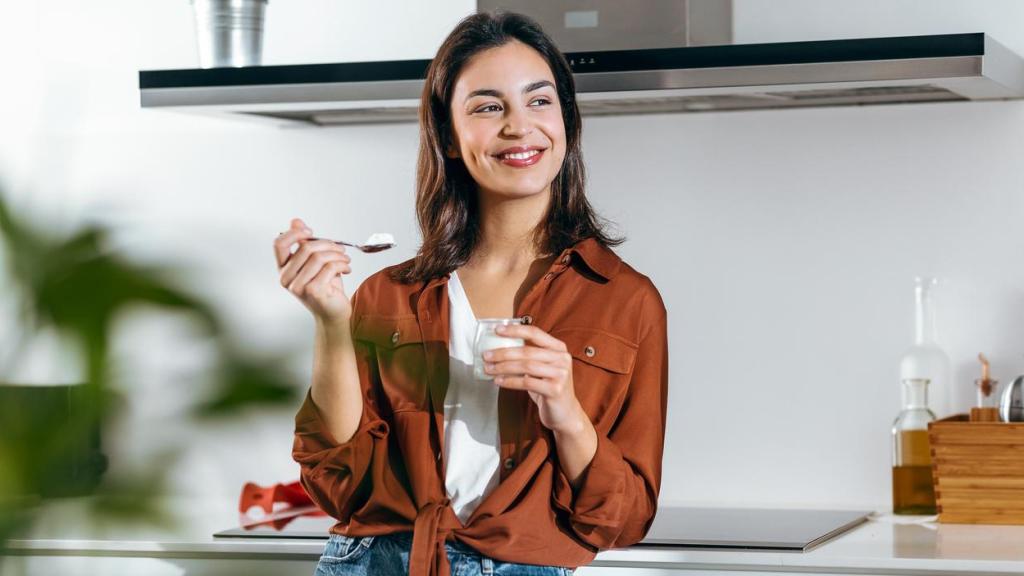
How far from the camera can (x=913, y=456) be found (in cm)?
228

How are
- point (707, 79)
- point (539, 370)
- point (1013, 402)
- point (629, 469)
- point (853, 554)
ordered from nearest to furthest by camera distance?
1. point (539, 370)
2. point (629, 469)
3. point (853, 554)
4. point (707, 79)
5. point (1013, 402)

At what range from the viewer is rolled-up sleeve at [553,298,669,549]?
1411 millimetres

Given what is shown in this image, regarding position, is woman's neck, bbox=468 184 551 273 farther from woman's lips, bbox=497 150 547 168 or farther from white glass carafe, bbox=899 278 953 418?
white glass carafe, bbox=899 278 953 418

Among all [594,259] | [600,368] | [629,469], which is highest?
[594,259]

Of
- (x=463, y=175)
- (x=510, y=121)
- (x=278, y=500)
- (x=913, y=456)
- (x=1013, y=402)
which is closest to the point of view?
(x=510, y=121)

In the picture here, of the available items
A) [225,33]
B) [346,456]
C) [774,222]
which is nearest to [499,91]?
[346,456]

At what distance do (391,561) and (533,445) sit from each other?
0.68 ft

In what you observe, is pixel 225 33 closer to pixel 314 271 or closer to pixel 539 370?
pixel 314 271

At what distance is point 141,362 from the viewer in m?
0.37

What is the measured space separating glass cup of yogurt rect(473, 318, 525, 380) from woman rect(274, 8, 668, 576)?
14mm

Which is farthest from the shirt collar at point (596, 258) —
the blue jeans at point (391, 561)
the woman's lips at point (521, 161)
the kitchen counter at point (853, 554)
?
the kitchen counter at point (853, 554)

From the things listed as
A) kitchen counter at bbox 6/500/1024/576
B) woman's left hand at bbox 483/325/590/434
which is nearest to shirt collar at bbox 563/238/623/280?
woman's left hand at bbox 483/325/590/434

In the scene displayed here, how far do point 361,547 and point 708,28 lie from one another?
3.75 feet

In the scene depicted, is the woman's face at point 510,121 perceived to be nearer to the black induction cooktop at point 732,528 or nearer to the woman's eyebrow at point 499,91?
the woman's eyebrow at point 499,91
